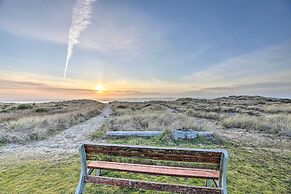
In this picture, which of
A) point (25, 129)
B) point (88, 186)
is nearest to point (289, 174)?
point (88, 186)

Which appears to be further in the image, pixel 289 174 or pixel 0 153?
pixel 0 153

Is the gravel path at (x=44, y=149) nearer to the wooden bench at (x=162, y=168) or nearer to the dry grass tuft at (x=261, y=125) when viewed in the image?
the wooden bench at (x=162, y=168)

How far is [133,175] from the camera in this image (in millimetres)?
5574

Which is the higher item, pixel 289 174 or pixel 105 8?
pixel 105 8

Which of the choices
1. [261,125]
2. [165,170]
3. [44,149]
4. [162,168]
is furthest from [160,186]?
[261,125]

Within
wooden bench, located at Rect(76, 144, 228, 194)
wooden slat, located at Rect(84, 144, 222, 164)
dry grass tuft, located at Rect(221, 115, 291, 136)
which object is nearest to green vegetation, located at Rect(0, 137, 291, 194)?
wooden bench, located at Rect(76, 144, 228, 194)

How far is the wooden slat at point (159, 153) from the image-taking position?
11.3 feet

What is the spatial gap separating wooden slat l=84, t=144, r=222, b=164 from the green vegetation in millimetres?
1232

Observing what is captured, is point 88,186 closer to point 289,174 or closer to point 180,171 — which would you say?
point 180,171

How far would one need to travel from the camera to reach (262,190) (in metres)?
4.78

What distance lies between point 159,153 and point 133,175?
2.29 meters

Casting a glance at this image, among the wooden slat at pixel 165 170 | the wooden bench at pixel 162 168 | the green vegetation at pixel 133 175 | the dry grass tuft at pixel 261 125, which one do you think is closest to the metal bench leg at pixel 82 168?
the wooden bench at pixel 162 168

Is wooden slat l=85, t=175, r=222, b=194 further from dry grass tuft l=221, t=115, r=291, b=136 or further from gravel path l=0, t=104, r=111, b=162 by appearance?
dry grass tuft l=221, t=115, r=291, b=136

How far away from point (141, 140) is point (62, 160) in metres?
3.47
